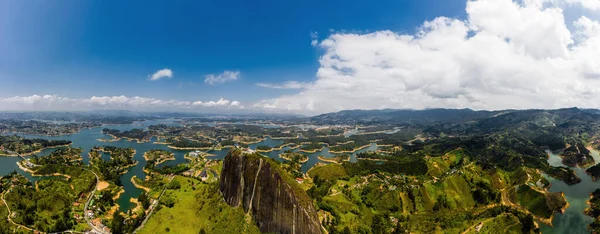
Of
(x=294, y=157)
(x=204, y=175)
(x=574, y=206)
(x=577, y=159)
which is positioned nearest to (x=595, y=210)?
(x=574, y=206)

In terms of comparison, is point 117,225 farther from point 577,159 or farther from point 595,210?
point 577,159

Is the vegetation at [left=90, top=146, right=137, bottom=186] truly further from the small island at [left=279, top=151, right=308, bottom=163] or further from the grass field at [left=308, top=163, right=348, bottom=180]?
the small island at [left=279, top=151, right=308, bottom=163]

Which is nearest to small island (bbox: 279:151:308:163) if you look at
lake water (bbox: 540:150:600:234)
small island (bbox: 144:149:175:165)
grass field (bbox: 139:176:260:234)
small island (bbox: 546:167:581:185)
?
small island (bbox: 144:149:175:165)

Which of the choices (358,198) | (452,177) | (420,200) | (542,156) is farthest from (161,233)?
(542,156)

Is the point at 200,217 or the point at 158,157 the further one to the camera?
the point at 158,157

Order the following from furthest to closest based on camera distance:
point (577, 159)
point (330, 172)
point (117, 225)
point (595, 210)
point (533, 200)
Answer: point (577, 159)
point (330, 172)
point (533, 200)
point (595, 210)
point (117, 225)

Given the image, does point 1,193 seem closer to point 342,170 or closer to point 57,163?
point 57,163
